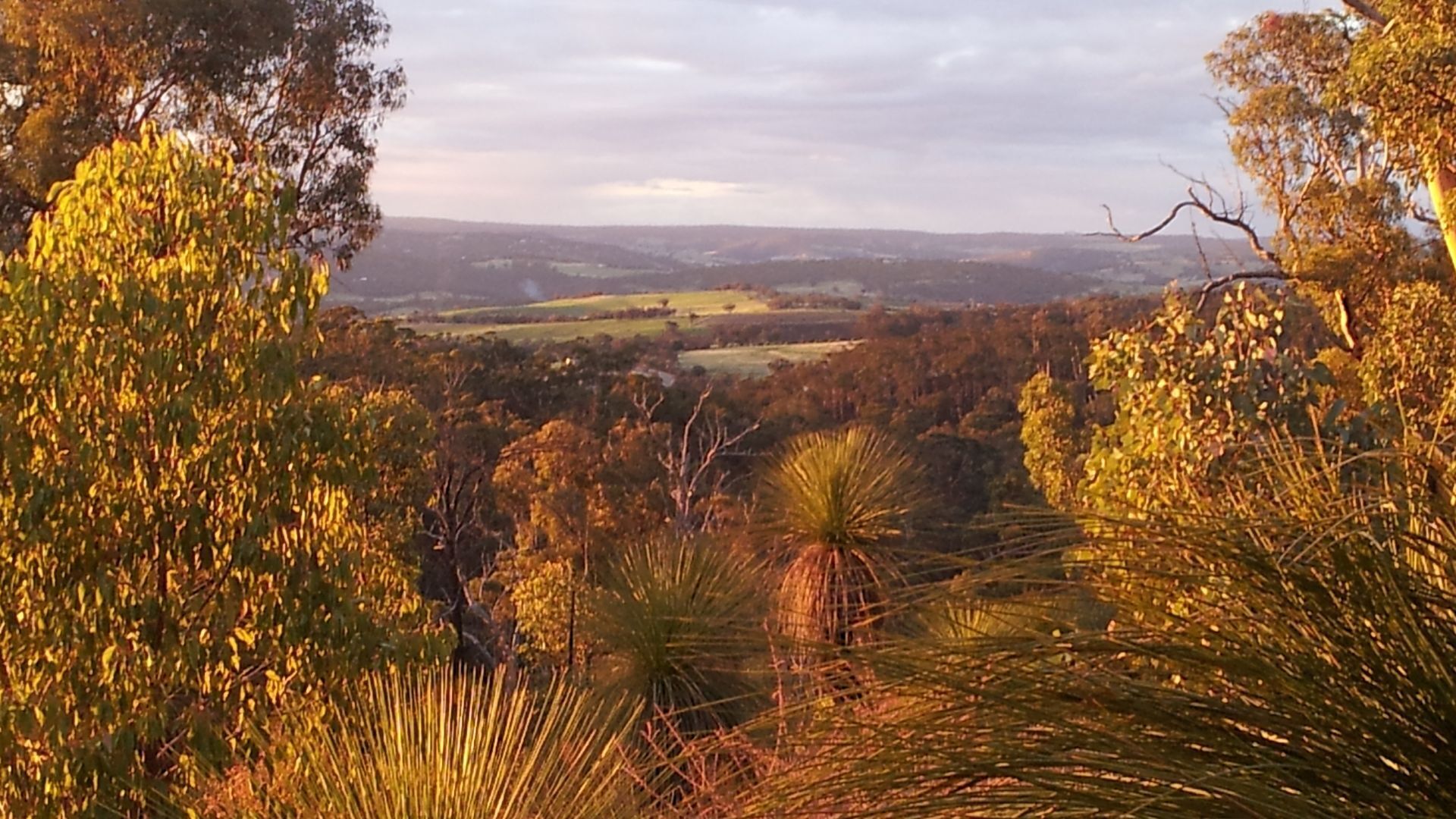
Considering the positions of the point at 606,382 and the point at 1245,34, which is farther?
the point at 606,382

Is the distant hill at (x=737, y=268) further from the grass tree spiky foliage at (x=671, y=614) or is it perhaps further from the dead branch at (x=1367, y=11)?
the grass tree spiky foliage at (x=671, y=614)

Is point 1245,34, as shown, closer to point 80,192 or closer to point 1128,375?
point 1128,375

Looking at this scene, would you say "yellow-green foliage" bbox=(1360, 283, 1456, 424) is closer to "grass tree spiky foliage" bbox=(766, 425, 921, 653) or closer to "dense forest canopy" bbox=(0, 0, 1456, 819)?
"dense forest canopy" bbox=(0, 0, 1456, 819)

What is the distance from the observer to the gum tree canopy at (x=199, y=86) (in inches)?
414

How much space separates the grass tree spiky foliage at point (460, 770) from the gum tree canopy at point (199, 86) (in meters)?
7.82

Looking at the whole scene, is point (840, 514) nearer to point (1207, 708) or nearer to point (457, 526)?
point (1207, 708)

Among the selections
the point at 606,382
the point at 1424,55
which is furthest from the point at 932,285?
the point at 1424,55

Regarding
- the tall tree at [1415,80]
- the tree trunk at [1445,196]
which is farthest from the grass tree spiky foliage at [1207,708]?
the tree trunk at [1445,196]

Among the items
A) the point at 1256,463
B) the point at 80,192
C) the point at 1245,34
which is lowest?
the point at 1256,463

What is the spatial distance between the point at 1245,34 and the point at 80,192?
12303 mm

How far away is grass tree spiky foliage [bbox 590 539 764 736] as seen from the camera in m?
6.50

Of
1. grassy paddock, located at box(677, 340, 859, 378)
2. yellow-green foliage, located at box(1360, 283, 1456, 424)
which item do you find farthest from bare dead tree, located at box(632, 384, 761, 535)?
grassy paddock, located at box(677, 340, 859, 378)

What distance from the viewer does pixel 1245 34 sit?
12.9 m

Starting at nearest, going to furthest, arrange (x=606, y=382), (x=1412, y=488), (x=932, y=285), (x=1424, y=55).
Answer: (x=1412, y=488) → (x=1424, y=55) → (x=606, y=382) → (x=932, y=285)
